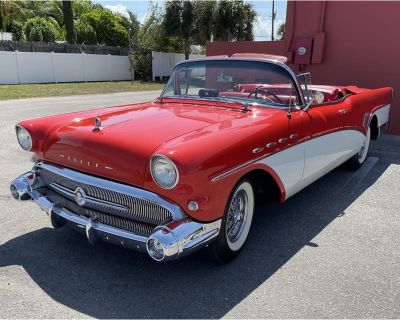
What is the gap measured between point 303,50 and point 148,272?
6.58m

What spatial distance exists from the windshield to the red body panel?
14 cm

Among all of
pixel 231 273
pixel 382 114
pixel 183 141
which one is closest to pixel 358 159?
pixel 382 114

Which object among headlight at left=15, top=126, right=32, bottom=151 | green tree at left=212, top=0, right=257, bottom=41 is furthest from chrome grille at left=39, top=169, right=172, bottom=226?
green tree at left=212, top=0, right=257, bottom=41

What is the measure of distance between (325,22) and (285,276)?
652 cm

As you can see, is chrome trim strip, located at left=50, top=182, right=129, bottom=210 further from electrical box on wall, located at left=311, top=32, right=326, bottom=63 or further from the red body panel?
electrical box on wall, located at left=311, top=32, right=326, bottom=63

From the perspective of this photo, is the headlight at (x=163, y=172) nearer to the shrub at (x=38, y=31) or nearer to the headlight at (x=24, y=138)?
the headlight at (x=24, y=138)

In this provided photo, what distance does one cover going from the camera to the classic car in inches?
102

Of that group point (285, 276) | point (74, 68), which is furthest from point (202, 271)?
point (74, 68)

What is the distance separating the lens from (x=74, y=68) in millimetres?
23688

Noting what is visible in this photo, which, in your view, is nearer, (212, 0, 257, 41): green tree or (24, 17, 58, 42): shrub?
(212, 0, 257, 41): green tree

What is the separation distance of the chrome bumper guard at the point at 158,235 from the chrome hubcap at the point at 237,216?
13.8 inches

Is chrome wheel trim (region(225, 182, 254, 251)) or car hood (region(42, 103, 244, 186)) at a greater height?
car hood (region(42, 103, 244, 186))

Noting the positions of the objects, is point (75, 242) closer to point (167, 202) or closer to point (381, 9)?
point (167, 202)

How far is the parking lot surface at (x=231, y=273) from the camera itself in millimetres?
2555
